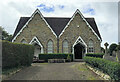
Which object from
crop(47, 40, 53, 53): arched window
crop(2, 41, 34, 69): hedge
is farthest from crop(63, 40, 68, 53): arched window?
crop(2, 41, 34, 69): hedge

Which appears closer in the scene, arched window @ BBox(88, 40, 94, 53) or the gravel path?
the gravel path

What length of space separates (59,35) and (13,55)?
15736 millimetres

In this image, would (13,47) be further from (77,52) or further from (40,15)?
(77,52)

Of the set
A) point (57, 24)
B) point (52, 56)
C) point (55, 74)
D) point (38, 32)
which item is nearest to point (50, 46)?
point (52, 56)

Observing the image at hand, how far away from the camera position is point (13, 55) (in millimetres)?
10930

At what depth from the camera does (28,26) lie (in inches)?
1035

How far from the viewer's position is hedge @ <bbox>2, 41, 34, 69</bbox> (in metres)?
9.60

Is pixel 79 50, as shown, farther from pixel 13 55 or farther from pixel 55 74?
pixel 13 55

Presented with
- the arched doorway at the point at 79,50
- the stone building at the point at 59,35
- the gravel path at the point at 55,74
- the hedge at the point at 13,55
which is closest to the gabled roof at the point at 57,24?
the stone building at the point at 59,35

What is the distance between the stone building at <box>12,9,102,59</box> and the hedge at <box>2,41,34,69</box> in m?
11.8

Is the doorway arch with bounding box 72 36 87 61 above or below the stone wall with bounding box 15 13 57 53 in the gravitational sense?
below

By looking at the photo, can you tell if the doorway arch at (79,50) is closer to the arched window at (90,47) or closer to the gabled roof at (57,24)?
the arched window at (90,47)

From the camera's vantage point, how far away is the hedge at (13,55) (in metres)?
9.60

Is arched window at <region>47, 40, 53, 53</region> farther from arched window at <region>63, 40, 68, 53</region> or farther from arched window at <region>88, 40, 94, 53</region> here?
arched window at <region>88, 40, 94, 53</region>
